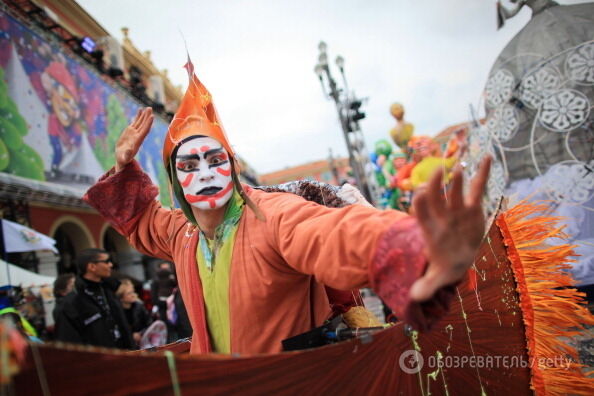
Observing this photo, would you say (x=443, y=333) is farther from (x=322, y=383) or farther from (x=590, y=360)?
(x=590, y=360)

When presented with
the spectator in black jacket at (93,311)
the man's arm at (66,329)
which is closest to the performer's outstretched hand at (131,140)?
the spectator in black jacket at (93,311)

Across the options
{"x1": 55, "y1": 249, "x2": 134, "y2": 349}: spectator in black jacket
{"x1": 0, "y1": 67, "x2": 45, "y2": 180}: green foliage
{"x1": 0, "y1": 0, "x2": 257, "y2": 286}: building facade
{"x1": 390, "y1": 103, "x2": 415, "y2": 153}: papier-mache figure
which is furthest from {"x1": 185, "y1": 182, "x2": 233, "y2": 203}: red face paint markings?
{"x1": 390, "y1": 103, "x2": 415, "y2": 153}: papier-mache figure

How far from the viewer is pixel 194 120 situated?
1662mm

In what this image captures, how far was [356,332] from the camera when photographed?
1322 mm

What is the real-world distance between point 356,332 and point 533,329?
0.91m

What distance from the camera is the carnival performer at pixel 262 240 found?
82 cm

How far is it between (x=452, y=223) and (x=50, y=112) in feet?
30.1

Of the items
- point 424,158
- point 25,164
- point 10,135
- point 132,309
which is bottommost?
point 132,309

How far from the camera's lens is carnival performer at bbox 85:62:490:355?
2.69 ft

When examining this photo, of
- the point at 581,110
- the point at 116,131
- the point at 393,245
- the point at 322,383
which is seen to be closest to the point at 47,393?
the point at 322,383

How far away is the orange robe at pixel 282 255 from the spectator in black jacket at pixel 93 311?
1.47m

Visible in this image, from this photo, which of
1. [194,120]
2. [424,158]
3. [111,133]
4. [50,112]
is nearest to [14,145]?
[50,112]

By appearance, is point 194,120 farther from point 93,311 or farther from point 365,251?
point 93,311

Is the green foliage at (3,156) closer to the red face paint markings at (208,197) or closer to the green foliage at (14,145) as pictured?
the green foliage at (14,145)
